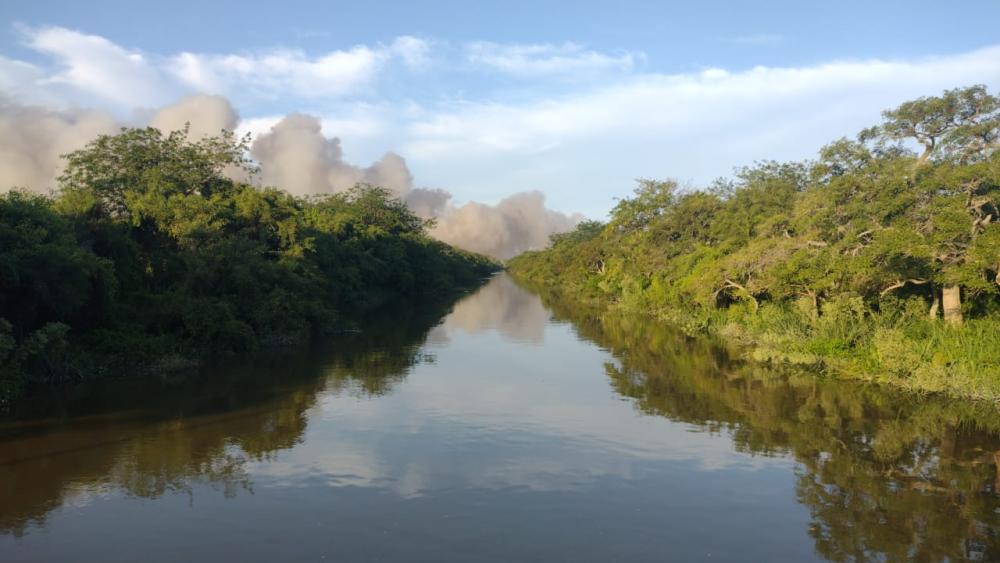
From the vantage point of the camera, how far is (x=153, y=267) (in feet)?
112

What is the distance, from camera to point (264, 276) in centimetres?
3616

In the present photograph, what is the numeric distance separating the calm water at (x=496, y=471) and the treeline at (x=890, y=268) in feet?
7.07

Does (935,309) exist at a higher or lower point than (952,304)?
lower

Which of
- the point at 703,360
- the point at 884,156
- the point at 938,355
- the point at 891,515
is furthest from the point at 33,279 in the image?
the point at 884,156

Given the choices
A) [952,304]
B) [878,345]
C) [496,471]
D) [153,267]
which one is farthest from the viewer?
[153,267]

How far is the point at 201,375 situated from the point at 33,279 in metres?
7.37

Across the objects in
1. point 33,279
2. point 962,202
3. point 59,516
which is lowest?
point 59,516

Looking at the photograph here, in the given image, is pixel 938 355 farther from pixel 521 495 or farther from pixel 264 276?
pixel 264 276

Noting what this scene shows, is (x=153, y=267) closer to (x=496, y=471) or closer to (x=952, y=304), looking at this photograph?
(x=496, y=471)

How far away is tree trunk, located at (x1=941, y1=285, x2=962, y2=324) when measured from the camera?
1038 inches

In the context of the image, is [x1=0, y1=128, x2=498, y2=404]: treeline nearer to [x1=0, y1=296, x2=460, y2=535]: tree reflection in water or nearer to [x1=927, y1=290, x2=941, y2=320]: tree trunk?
[x1=0, y1=296, x2=460, y2=535]: tree reflection in water

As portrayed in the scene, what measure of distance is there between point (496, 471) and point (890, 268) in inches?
717

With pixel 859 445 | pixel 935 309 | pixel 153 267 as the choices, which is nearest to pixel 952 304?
pixel 935 309

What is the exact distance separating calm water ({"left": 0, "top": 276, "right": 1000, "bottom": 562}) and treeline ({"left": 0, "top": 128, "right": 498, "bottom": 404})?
2483 mm
